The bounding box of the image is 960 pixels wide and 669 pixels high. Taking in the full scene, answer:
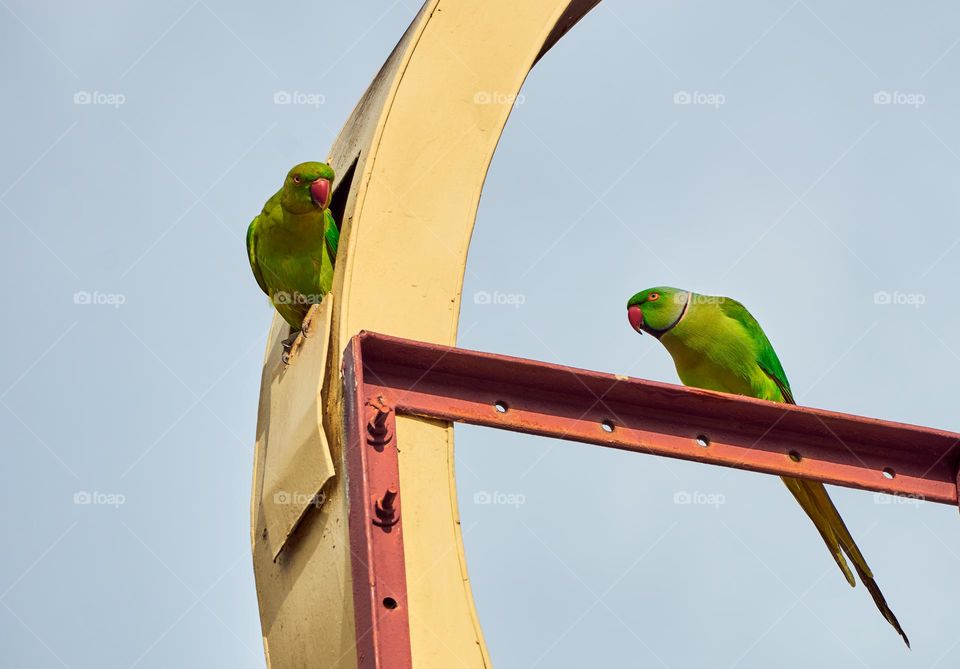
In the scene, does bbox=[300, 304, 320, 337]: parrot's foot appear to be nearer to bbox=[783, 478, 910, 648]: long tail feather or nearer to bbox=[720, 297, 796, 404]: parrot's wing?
bbox=[783, 478, 910, 648]: long tail feather

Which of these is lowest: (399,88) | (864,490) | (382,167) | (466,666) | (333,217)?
(466,666)

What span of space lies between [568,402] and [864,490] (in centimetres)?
93

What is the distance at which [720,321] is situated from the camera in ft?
22.0

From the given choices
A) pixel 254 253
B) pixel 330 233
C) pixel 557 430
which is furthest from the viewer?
pixel 254 253

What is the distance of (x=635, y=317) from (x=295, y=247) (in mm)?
2430

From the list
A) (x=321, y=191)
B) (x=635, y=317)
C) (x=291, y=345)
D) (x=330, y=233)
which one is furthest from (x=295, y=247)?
(x=635, y=317)

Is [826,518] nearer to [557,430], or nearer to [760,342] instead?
[760,342]

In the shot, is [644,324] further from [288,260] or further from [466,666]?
[466,666]

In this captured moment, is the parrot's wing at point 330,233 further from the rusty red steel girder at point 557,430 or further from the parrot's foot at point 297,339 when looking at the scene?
the rusty red steel girder at point 557,430

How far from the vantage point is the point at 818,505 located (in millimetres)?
5625

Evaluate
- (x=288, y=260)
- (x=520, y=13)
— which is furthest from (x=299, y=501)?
(x=288, y=260)

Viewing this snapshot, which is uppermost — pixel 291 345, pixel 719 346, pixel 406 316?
pixel 719 346

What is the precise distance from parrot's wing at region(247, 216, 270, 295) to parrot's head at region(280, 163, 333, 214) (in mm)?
418

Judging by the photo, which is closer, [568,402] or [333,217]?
[568,402]
